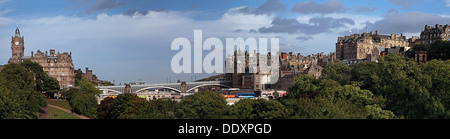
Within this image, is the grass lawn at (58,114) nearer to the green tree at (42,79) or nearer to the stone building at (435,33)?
the green tree at (42,79)

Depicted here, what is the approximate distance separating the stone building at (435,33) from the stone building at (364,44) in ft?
41.9

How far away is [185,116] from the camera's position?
68.8 metres

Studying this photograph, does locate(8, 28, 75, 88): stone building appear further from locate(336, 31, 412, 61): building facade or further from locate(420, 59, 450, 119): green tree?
locate(420, 59, 450, 119): green tree

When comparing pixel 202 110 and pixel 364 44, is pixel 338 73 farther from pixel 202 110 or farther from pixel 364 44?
pixel 202 110

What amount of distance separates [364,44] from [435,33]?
21.4m

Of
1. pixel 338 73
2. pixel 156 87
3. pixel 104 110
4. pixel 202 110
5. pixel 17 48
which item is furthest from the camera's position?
pixel 17 48

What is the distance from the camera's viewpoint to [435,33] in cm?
15375

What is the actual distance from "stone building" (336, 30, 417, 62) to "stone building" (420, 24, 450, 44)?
12772mm

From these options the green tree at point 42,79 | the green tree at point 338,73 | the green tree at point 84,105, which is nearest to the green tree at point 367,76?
the green tree at point 338,73

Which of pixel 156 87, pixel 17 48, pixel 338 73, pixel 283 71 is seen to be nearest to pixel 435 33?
pixel 283 71

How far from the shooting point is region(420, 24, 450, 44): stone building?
14989 cm
